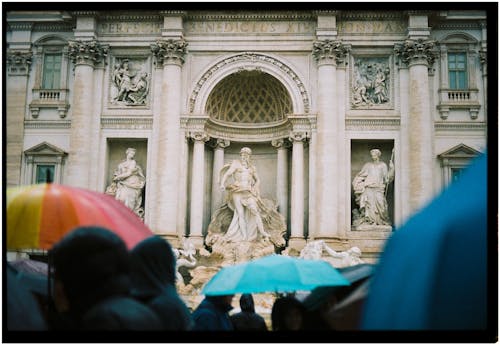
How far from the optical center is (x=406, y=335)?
4.29 meters

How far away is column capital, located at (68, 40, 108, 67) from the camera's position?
2322 cm

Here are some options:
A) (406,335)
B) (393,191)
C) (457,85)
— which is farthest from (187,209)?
(406,335)

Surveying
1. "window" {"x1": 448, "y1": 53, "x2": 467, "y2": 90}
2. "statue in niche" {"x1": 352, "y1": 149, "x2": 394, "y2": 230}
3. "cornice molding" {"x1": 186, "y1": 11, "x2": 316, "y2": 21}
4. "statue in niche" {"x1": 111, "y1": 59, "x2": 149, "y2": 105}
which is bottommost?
"statue in niche" {"x1": 352, "y1": 149, "x2": 394, "y2": 230}

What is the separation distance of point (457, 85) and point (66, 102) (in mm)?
14135

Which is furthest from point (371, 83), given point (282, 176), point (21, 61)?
point (21, 61)

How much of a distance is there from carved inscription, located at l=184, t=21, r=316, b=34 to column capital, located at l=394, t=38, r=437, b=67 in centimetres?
333

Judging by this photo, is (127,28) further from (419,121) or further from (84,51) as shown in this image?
(419,121)

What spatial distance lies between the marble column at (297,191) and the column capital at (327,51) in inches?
107

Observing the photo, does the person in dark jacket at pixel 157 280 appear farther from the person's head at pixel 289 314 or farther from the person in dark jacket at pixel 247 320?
the person in dark jacket at pixel 247 320

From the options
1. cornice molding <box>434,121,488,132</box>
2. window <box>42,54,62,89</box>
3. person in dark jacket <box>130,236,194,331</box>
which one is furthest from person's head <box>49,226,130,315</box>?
window <box>42,54,62,89</box>

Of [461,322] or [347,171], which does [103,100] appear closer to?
[347,171]

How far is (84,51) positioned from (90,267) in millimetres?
20041

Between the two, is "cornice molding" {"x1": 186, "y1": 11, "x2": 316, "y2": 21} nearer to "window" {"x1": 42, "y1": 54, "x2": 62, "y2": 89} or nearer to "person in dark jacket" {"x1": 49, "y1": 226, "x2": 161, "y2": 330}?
"window" {"x1": 42, "y1": 54, "x2": 62, "y2": 89}

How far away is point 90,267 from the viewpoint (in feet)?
14.5
